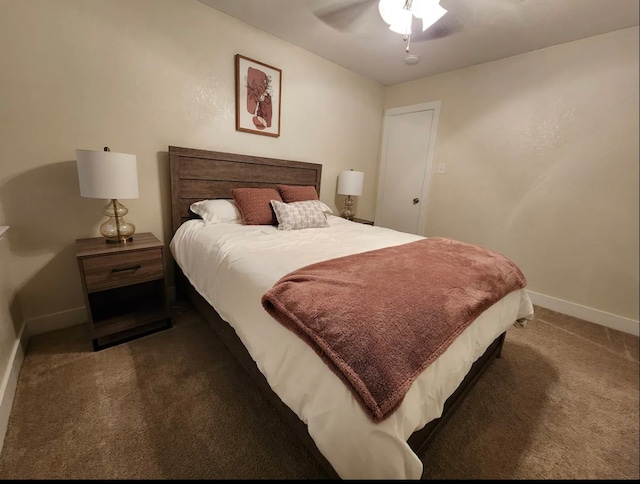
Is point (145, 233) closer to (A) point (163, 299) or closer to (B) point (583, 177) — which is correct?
(A) point (163, 299)

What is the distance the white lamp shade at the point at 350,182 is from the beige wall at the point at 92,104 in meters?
1.12

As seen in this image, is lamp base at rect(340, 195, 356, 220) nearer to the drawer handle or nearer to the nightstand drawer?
the nightstand drawer

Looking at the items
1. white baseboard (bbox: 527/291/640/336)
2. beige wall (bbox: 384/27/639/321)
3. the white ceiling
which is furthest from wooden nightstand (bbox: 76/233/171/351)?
white baseboard (bbox: 527/291/640/336)

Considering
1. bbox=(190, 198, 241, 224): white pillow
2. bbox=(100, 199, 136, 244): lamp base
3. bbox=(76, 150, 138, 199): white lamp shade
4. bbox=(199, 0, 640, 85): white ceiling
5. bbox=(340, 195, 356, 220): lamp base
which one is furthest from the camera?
bbox=(340, 195, 356, 220): lamp base

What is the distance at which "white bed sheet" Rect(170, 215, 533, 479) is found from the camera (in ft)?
2.18

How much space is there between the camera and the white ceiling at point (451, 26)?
178 cm

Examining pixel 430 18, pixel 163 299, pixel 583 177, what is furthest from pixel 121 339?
pixel 583 177

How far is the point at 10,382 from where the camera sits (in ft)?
4.02

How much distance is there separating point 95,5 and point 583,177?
12.2 ft

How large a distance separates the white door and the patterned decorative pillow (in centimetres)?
161

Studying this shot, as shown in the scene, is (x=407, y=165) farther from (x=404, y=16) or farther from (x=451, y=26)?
(x=404, y=16)

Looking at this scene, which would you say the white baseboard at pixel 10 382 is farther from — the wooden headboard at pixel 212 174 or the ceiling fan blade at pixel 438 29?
the ceiling fan blade at pixel 438 29

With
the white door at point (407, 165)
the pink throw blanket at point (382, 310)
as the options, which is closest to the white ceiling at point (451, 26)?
the white door at point (407, 165)

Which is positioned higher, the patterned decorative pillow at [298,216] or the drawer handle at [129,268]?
the patterned decorative pillow at [298,216]
